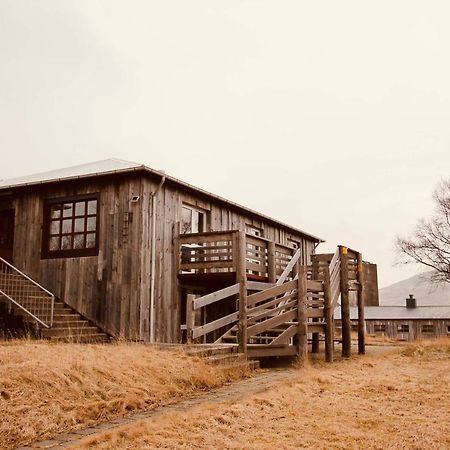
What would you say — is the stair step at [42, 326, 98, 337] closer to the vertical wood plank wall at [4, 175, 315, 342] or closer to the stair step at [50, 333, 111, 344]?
the stair step at [50, 333, 111, 344]

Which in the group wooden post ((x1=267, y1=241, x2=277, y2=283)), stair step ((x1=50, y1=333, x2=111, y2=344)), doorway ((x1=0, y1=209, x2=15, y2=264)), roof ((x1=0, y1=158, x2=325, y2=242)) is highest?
roof ((x1=0, y1=158, x2=325, y2=242))

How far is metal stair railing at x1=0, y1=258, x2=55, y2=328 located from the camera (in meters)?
12.9

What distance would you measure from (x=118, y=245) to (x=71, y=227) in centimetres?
182

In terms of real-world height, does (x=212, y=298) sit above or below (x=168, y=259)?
below

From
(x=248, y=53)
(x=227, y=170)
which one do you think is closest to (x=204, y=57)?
(x=248, y=53)

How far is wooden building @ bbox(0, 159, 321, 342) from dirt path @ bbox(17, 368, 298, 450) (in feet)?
13.5

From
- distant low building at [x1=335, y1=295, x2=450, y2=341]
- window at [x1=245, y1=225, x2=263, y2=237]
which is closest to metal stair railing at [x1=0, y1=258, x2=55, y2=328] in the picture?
window at [x1=245, y1=225, x2=263, y2=237]

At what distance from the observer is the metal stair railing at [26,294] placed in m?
12.9

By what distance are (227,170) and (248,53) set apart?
44911 mm

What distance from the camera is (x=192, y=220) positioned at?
16359mm

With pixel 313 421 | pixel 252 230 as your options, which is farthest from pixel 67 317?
pixel 313 421

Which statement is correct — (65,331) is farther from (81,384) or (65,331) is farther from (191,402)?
(191,402)

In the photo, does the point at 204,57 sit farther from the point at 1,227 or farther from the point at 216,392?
the point at 216,392

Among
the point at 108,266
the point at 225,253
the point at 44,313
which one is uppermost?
the point at 225,253
